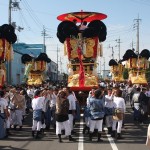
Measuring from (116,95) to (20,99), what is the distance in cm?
378

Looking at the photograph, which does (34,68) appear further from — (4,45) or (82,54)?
(4,45)

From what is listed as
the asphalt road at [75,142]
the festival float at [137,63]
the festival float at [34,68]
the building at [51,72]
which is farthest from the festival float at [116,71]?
the asphalt road at [75,142]

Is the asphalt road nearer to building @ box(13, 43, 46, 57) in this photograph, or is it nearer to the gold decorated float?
the gold decorated float

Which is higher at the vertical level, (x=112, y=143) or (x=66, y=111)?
→ (x=66, y=111)

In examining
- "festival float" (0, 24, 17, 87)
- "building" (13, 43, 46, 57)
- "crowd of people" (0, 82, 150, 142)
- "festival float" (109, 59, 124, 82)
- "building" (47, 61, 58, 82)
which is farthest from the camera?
"building" (47, 61, 58, 82)

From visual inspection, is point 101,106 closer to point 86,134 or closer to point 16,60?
point 86,134

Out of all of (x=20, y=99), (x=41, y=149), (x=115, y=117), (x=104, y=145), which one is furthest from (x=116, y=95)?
(x=20, y=99)

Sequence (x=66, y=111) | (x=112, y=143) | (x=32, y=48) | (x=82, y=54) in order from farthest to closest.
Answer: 1. (x=32, y=48)
2. (x=82, y=54)
3. (x=66, y=111)
4. (x=112, y=143)

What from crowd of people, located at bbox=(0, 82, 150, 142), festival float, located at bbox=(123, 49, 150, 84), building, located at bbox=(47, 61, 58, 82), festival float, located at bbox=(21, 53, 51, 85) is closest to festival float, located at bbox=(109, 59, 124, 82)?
festival float, located at bbox=(123, 49, 150, 84)

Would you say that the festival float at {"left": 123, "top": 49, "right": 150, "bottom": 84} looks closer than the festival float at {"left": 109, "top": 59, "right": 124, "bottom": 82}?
Yes

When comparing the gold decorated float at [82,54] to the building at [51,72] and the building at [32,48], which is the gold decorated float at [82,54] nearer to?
the building at [51,72]

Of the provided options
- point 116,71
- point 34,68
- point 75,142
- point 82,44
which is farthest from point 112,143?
point 116,71

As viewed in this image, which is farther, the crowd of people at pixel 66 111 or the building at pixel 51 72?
the building at pixel 51 72

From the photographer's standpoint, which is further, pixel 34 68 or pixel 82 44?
pixel 34 68
